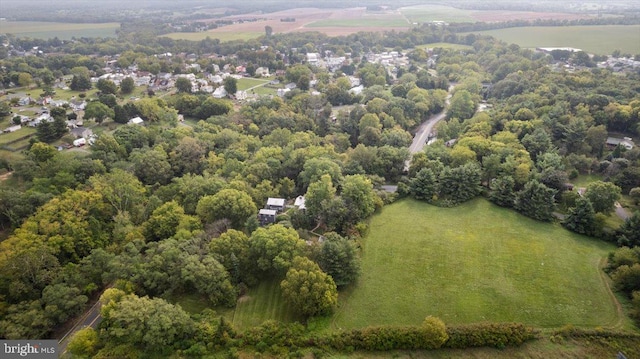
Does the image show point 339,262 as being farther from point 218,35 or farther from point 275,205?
point 218,35

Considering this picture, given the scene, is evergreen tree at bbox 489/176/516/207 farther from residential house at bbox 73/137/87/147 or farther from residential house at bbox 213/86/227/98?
residential house at bbox 213/86/227/98

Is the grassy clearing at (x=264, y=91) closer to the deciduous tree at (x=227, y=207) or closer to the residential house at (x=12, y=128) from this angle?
the residential house at (x=12, y=128)

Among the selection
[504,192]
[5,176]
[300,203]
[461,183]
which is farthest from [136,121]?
[504,192]

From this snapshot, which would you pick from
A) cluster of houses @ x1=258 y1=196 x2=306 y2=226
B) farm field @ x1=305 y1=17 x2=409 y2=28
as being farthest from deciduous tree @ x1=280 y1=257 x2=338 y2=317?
farm field @ x1=305 y1=17 x2=409 y2=28

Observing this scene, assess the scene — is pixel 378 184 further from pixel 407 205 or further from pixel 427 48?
pixel 427 48

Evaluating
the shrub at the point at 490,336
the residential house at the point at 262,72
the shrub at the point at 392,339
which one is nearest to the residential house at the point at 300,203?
the shrub at the point at 392,339

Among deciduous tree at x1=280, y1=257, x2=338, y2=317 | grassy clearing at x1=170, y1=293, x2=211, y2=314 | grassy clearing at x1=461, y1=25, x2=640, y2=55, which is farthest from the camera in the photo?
grassy clearing at x1=461, y1=25, x2=640, y2=55
